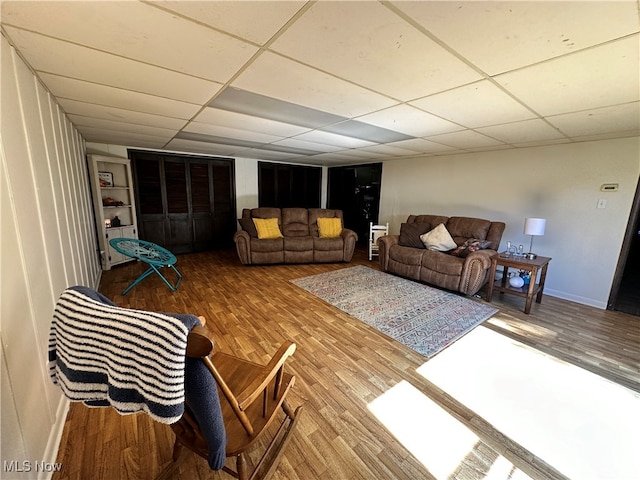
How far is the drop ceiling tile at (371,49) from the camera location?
3.42 feet

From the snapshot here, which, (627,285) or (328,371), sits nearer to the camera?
(328,371)

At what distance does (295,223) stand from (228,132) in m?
2.31

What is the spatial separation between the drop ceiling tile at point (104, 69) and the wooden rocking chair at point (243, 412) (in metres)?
1.67

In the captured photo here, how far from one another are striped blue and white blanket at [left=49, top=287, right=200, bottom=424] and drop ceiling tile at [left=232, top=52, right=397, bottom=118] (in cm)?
140

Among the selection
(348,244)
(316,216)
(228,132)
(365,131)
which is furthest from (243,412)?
(316,216)

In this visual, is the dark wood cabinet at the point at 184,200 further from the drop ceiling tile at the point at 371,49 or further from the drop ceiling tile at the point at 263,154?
the drop ceiling tile at the point at 371,49

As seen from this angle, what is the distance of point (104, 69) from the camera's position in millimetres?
1533

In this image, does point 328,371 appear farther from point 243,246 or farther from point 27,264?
point 243,246

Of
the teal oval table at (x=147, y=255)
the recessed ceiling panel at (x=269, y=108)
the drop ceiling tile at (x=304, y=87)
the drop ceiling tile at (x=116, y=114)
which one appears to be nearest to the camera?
the drop ceiling tile at (x=304, y=87)

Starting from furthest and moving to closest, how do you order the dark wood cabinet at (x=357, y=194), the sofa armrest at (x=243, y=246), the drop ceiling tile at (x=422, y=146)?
the dark wood cabinet at (x=357, y=194), the sofa armrest at (x=243, y=246), the drop ceiling tile at (x=422, y=146)


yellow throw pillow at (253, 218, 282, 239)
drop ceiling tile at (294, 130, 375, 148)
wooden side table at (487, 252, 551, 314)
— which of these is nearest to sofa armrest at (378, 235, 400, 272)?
wooden side table at (487, 252, 551, 314)

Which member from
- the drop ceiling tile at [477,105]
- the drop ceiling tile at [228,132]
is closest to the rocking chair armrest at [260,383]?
the drop ceiling tile at [477,105]

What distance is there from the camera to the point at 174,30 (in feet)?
3.78

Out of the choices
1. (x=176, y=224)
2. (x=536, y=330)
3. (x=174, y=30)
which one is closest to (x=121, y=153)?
(x=176, y=224)
